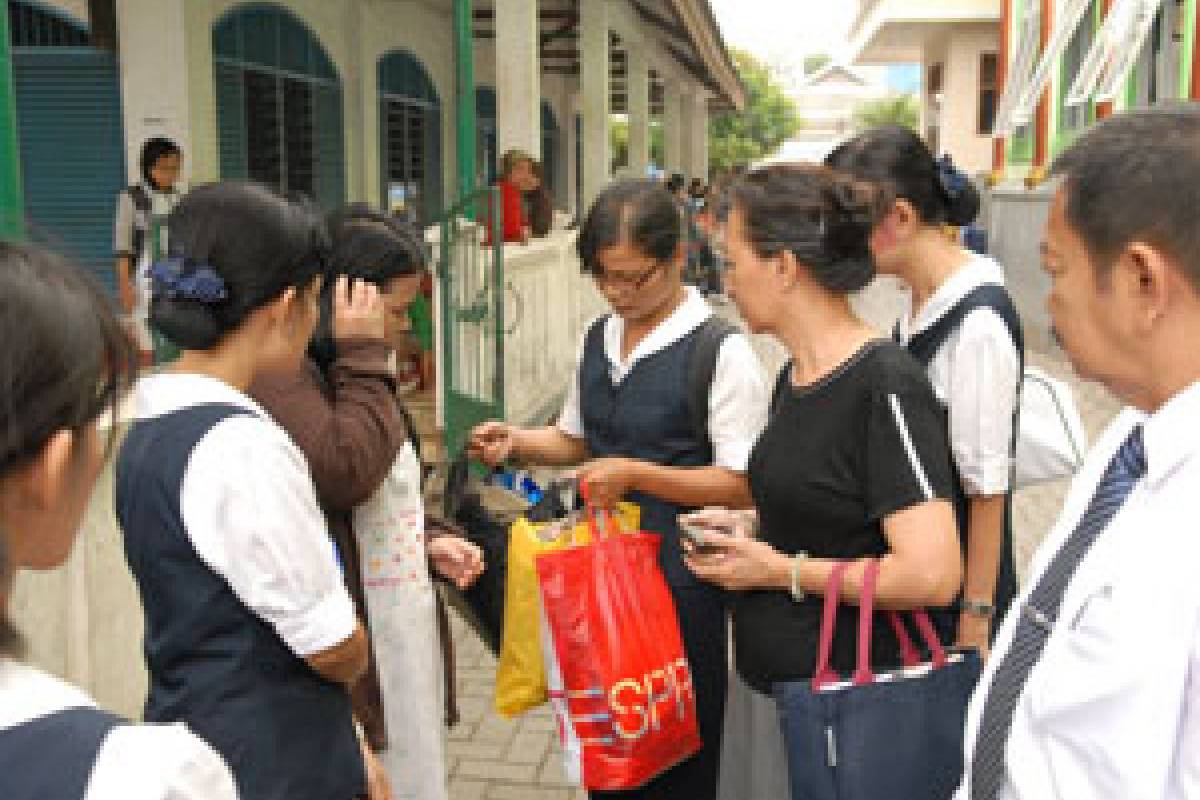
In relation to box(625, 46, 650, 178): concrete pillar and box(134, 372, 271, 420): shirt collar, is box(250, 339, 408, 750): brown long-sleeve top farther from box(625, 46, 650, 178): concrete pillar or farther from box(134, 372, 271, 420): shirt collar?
box(625, 46, 650, 178): concrete pillar

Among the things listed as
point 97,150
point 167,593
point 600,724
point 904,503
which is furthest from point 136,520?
point 97,150

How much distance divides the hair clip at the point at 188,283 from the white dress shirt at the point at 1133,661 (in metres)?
1.25

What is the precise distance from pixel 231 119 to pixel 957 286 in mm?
8340

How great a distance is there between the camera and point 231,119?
9680 mm

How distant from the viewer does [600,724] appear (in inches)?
90.2

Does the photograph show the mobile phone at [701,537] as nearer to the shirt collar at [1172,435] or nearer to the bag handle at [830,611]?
the bag handle at [830,611]

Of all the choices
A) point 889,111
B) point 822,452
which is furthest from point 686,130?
point 889,111

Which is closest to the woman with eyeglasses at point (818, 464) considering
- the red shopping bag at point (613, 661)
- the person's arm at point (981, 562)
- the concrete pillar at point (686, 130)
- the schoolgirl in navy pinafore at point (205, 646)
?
the red shopping bag at point (613, 661)

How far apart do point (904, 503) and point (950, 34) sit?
84.0 feet

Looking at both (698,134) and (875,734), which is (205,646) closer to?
(875,734)

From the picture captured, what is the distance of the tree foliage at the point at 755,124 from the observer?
67.6 metres

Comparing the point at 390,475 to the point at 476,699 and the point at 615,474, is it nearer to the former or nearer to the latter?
the point at 615,474

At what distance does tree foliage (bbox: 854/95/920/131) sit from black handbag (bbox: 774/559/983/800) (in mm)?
81462

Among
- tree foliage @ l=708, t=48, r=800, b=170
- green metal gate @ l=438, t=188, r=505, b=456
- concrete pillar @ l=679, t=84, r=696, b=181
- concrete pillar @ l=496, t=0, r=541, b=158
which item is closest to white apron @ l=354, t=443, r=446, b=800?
green metal gate @ l=438, t=188, r=505, b=456
